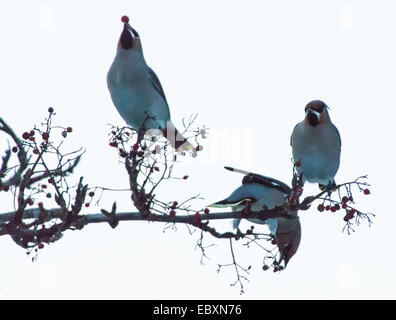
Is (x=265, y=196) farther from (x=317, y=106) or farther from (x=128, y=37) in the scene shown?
(x=128, y=37)

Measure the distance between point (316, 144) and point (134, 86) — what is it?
5.57ft

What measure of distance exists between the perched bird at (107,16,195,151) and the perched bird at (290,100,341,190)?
1.21m

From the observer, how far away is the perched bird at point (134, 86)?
6.03 m

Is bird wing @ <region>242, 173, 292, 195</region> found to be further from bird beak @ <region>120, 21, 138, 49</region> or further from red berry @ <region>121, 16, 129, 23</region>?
red berry @ <region>121, 16, 129, 23</region>

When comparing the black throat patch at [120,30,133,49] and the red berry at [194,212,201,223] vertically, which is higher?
the black throat patch at [120,30,133,49]

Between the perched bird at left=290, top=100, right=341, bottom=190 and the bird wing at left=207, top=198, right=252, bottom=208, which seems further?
the perched bird at left=290, top=100, right=341, bottom=190

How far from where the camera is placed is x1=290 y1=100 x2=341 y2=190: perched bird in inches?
251

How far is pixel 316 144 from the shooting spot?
252 inches

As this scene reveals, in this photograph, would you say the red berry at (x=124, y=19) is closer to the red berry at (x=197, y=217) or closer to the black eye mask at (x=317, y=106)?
the black eye mask at (x=317, y=106)

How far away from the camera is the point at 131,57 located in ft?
20.2

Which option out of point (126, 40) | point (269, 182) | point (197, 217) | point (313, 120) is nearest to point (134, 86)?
Result: point (126, 40)

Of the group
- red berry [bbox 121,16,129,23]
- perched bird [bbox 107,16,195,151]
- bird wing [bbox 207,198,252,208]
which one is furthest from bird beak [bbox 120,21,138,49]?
bird wing [bbox 207,198,252,208]
